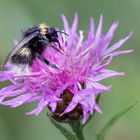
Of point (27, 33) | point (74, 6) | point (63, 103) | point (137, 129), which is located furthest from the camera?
point (74, 6)

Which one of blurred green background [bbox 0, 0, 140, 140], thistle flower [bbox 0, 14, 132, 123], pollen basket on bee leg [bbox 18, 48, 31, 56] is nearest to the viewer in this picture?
thistle flower [bbox 0, 14, 132, 123]

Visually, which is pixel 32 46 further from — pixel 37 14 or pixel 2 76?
pixel 37 14

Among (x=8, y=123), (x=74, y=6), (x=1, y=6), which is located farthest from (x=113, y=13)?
(x=8, y=123)

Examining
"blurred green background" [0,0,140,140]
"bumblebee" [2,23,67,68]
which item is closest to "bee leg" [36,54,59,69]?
"bumblebee" [2,23,67,68]

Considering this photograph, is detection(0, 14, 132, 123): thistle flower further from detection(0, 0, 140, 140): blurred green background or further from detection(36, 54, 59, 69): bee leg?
detection(0, 0, 140, 140): blurred green background

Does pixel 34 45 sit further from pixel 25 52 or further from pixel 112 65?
pixel 112 65
